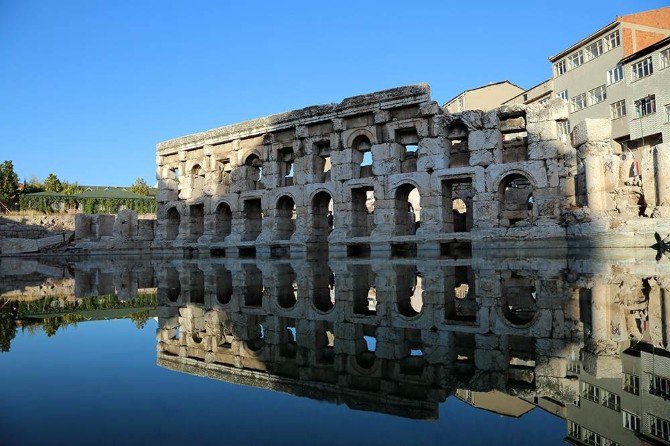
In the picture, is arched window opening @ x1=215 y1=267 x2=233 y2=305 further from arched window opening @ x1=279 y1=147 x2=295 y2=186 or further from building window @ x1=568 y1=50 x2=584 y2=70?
building window @ x1=568 y1=50 x2=584 y2=70

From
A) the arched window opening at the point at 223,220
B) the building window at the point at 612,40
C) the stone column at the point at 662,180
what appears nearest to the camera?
the stone column at the point at 662,180

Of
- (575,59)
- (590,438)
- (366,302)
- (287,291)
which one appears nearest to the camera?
(590,438)

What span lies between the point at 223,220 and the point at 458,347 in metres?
22.9

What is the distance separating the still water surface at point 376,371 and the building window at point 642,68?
2649 cm

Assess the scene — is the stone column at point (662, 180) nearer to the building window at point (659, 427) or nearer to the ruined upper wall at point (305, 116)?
the ruined upper wall at point (305, 116)

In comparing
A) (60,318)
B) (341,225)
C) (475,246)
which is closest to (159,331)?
(60,318)

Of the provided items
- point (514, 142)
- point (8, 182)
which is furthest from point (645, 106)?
point (8, 182)

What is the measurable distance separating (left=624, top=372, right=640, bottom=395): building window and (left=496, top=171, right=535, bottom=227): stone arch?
1456 cm

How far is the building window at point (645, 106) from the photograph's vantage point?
89.4 feet

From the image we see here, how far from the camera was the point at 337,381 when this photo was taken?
2844 mm

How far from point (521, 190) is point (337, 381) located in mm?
20061

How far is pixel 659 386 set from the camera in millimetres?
2455

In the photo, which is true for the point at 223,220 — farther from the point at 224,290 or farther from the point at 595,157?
the point at 224,290

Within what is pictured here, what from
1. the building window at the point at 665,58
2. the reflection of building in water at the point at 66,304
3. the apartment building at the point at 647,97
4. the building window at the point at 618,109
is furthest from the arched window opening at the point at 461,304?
the building window at the point at 618,109
